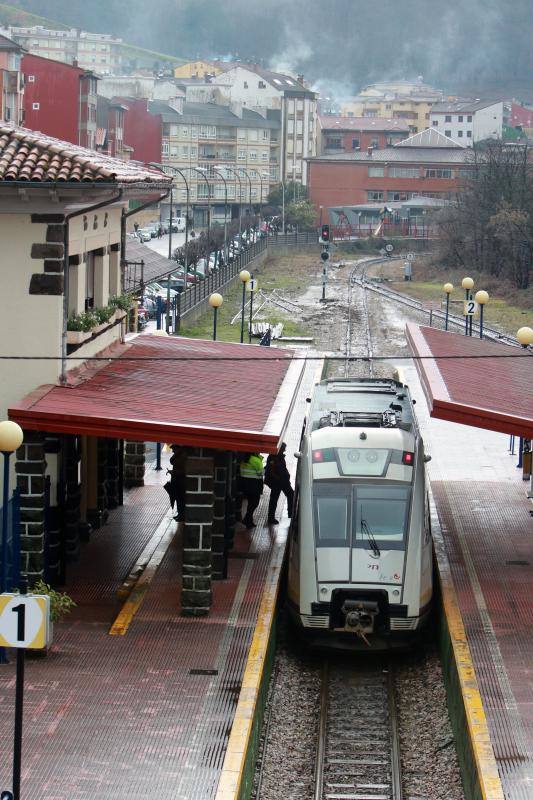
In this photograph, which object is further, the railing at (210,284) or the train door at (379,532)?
the railing at (210,284)

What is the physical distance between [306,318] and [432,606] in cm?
3910

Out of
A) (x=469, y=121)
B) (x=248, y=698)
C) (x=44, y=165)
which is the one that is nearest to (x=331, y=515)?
(x=248, y=698)

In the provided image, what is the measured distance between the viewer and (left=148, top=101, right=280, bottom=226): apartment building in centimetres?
11700

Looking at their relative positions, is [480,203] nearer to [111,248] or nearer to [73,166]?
[111,248]

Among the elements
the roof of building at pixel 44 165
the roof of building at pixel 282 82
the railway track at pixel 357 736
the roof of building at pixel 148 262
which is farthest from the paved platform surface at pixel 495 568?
the roof of building at pixel 282 82

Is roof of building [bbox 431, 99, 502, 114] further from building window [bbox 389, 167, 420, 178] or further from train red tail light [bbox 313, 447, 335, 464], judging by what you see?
train red tail light [bbox 313, 447, 335, 464]

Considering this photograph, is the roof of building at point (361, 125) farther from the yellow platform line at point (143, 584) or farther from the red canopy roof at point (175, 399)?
the yellow platform line at point (143, 584)

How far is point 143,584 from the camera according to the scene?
1788cm

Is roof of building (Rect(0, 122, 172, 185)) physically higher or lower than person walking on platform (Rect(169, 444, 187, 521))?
higher

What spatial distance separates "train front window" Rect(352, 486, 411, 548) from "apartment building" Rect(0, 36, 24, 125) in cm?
5476

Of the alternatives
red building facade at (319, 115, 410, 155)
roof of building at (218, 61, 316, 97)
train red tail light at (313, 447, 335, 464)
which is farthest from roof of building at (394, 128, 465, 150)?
train red tail light at (313, 447, 335, 464)

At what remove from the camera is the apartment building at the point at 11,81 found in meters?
67.9

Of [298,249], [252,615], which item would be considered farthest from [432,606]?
[298,249]

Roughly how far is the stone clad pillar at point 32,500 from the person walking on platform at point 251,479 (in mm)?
5678
